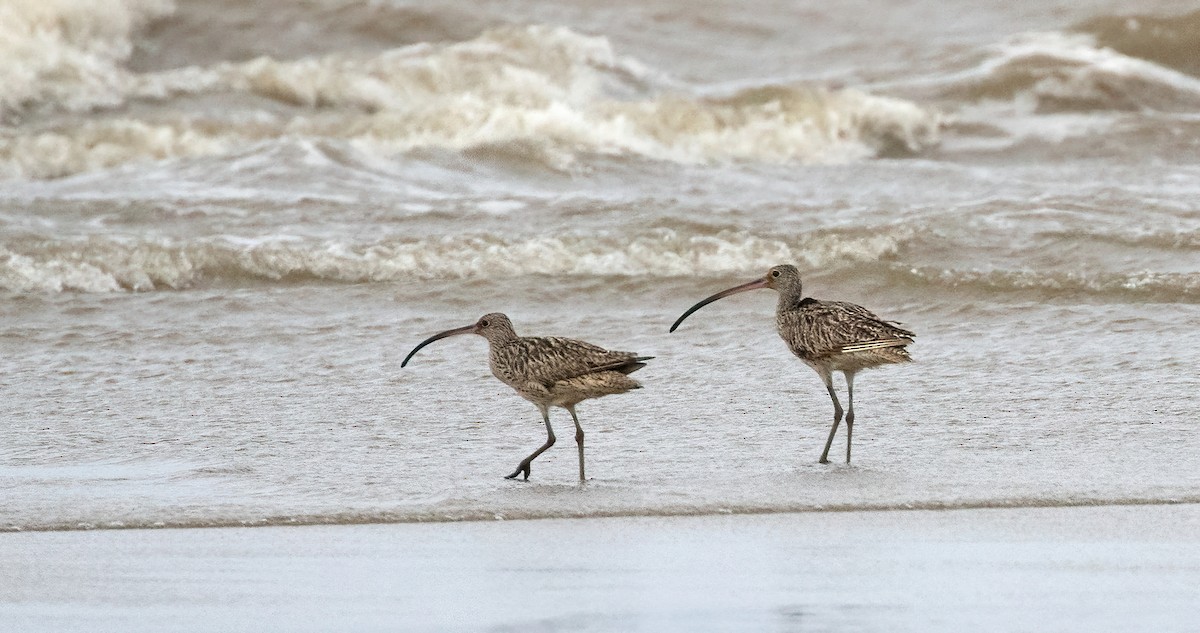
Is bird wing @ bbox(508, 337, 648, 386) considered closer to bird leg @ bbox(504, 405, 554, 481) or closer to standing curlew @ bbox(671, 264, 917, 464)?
bird leg @ bbox(504, 405, 554, 481)

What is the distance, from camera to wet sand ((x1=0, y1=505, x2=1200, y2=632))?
4.40 meters

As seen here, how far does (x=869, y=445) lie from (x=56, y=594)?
328cm

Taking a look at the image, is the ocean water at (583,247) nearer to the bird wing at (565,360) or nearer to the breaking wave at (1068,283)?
the breaking wave at (1068,283)

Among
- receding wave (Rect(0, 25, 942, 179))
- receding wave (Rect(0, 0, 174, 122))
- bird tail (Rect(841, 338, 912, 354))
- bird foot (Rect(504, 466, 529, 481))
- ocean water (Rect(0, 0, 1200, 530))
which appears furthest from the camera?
receding wave (Rect(0, 0, 174, 122))

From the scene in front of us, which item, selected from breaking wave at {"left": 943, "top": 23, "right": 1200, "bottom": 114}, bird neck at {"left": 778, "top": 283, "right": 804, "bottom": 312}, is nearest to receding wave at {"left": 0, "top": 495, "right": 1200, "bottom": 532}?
bird neck at {"left": 778, "top": 283, "right": 804, "bottom": 312}

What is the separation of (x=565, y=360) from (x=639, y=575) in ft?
5.89

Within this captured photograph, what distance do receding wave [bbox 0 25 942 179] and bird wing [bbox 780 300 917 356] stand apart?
357 inches

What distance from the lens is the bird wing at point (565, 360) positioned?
6508mm

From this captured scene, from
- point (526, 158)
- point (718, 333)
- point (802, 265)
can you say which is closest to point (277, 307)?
point (718, 333)

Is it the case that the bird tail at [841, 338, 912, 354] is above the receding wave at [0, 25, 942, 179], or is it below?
below

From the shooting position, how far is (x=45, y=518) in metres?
5.55

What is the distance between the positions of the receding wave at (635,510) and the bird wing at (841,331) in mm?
1237

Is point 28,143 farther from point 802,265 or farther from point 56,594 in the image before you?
point 56,594

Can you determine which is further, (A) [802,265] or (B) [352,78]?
(B) [352,78]
